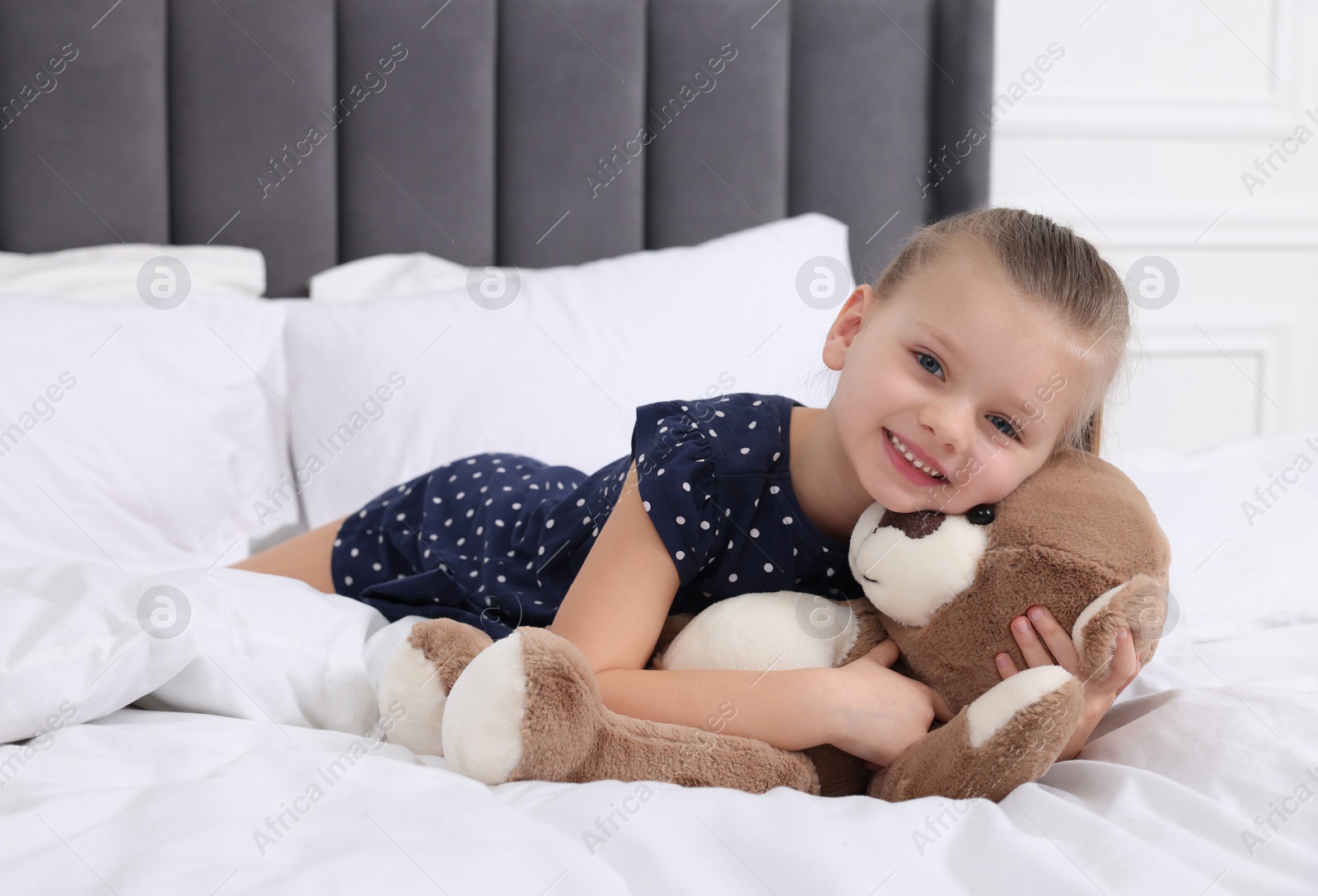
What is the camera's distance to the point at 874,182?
168 centimetres

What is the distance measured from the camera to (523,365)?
4.17 ft

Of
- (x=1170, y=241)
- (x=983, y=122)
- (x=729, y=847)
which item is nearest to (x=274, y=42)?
(x=983, y=122)

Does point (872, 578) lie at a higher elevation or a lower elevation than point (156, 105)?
lower

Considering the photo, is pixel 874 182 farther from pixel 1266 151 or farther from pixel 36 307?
pixel 36 307

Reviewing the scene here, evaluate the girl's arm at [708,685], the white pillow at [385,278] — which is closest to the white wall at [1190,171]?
the white pillow at [385,278]

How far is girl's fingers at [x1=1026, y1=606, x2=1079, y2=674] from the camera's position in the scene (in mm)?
656

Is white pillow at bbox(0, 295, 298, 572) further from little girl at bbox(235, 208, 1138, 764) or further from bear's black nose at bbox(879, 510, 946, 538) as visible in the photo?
bear's black nose at bbox(879, 510, 946, 538)

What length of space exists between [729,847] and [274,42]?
4.58 ft

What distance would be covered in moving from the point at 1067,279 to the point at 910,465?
0.19 m

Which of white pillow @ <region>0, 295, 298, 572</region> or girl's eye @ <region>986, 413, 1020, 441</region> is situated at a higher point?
girl's eye @ <region>986, 413, 1020, 441</region>

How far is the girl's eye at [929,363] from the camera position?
0.72 m

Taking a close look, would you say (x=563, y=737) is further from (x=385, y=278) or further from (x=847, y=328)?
(x=385, y=278)

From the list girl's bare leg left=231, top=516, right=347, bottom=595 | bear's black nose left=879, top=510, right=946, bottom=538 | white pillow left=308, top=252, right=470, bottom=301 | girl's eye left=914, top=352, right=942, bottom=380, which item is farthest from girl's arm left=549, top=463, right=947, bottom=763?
white pillow left=308, top=252, right=470, bottom=301

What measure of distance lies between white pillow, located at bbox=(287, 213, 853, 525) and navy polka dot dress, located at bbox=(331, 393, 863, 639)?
0.12m
